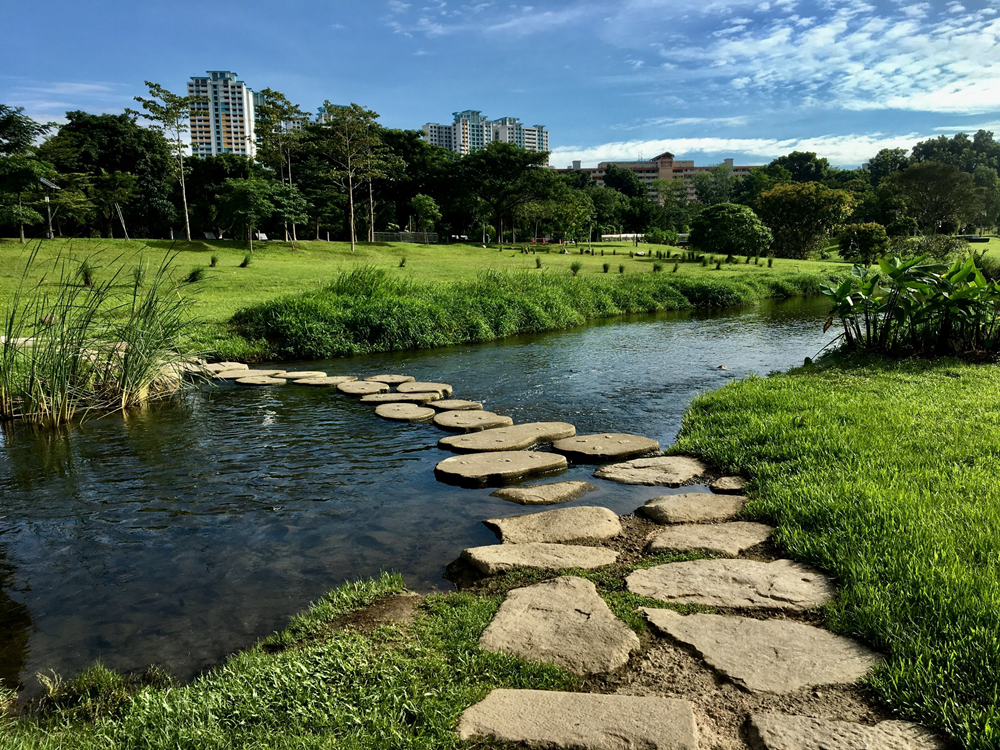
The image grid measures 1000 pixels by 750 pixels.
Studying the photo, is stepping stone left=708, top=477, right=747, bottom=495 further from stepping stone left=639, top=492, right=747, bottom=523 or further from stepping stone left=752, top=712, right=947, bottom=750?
stepping stone left=752, top=712, right=947, bottom=750

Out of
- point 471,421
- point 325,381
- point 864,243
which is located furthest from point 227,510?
point 864,243

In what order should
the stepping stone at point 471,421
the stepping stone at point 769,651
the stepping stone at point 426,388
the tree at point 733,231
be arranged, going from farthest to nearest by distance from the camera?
1. the tree at point 733,231
2. the stepping stone at point 426,388
3. the stepping stone at point 471,421
4. the stepping stone at point 769,651

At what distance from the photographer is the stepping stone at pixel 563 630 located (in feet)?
8.44

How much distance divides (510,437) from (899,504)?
3387 mm

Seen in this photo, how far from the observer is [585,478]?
5.32 m

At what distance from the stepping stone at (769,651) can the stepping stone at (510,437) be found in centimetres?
319

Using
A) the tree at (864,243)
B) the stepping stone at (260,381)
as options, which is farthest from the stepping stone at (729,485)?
the tree at (864,243)

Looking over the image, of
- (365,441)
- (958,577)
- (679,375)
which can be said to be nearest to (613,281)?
(679,375)

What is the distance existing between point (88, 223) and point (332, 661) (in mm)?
43997

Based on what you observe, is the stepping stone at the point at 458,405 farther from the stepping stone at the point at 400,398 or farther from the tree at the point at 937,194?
the tree at the point at 937,194

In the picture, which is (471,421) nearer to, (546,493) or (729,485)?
(546,493)

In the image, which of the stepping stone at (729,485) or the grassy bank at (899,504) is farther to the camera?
the stepping stone at (729,485)

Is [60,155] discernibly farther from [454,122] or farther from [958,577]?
[454,122]

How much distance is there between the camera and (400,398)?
8.02 metres
